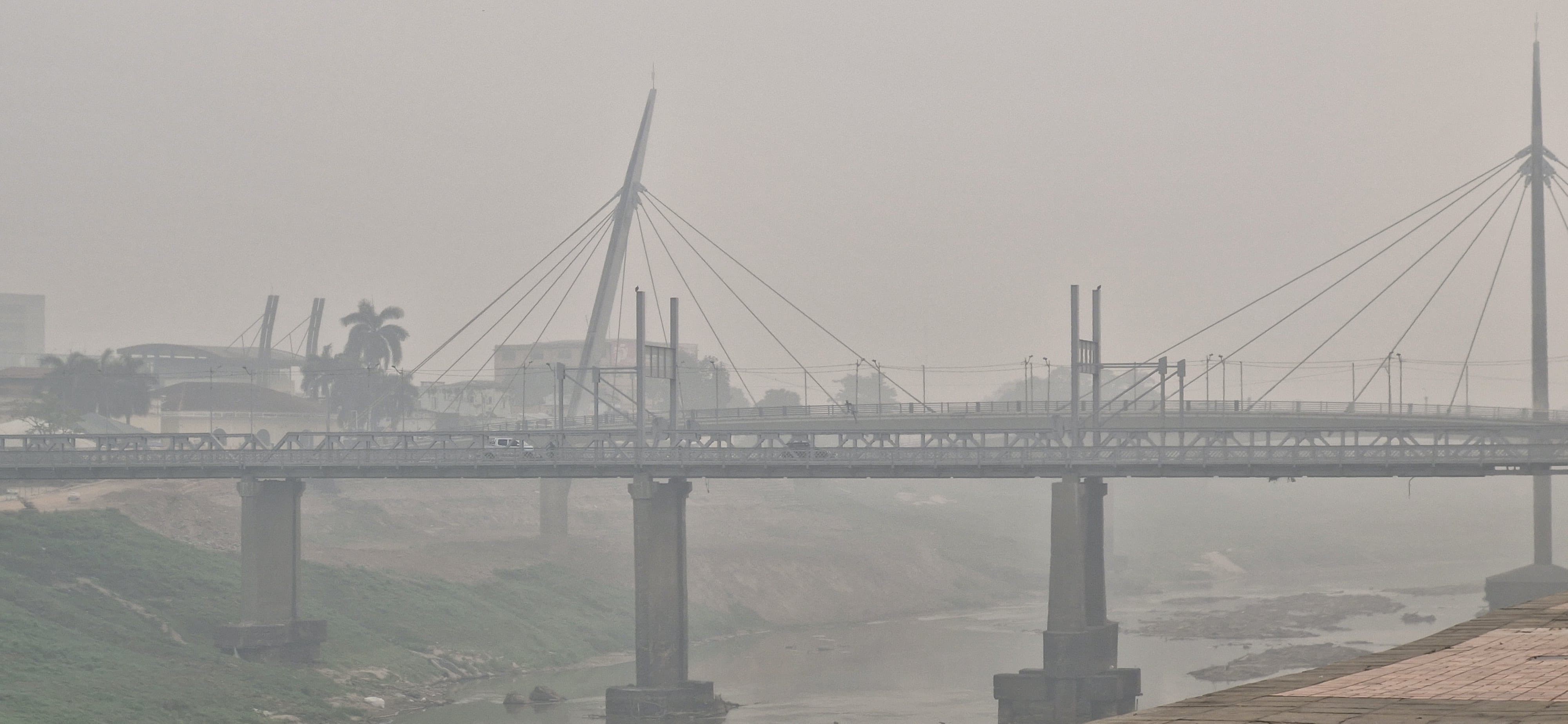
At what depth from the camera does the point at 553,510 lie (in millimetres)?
140750

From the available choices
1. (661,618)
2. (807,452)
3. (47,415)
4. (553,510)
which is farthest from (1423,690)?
(47,415)

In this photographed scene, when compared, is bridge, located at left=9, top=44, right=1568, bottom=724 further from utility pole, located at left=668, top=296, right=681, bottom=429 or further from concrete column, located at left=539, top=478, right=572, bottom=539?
concrete column, located at left=539, top=478, right=572, bottom=539

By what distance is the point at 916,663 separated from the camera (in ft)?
339

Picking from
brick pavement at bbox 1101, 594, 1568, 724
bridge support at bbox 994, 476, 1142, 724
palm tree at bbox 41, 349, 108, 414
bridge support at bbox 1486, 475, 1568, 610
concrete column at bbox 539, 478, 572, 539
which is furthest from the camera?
palm tree at bbox 41, 349, 108, 414

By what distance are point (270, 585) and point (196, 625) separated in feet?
17.8

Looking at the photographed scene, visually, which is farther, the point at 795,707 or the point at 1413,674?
the point at 795,707

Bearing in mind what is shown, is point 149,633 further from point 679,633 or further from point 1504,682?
point 1504,682

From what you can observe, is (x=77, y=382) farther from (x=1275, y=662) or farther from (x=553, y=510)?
(x=1275, y=662)

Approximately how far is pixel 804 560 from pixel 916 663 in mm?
41213

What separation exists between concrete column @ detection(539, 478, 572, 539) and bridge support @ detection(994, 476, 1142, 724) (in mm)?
65521

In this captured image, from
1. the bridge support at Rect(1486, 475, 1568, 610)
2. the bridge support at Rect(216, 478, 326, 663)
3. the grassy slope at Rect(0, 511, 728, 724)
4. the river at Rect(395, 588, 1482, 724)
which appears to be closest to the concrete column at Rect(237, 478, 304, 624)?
the bridge support at Rect(216, 478, 326, 663)

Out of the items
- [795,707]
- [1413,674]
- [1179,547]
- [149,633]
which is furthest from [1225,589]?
[1413,674]

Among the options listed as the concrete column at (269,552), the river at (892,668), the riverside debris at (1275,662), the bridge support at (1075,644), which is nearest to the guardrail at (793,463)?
the concrete column at (269,552)

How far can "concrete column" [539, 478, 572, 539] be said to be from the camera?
13962cm
